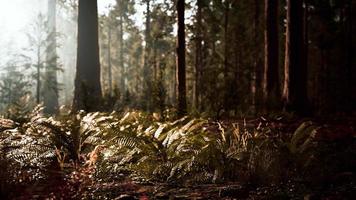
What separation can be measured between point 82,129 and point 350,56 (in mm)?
25501

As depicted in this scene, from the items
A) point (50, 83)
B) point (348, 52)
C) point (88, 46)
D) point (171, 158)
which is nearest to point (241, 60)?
point (348, 52)

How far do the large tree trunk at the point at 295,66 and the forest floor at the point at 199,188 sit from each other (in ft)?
18.6

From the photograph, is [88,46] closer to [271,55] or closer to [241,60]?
[271,55]

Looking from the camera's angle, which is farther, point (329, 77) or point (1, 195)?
point (329, 77)

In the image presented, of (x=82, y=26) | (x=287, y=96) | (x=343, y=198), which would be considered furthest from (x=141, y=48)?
(x=343, y=198)

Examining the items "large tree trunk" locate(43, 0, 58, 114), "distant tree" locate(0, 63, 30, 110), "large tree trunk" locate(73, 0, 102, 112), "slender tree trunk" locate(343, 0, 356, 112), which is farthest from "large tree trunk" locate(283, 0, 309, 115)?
"distant tree" locate(0, 63, 30, 110)

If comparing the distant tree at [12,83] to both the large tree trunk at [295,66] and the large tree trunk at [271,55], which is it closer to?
the large tree trunk at [271,55]

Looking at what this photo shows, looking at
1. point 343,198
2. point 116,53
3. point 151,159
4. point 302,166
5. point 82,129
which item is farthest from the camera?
point 116,53

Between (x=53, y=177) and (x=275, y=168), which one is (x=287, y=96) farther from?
(x=53, y=177)

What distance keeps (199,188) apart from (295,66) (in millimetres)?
7334

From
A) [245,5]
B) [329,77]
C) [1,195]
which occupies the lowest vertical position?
[1,195]

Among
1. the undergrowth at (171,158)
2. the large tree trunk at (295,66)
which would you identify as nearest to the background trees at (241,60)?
the large tree trunk at (295,66)

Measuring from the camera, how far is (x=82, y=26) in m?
15.6

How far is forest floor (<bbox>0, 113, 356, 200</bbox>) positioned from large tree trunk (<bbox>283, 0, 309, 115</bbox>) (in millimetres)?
5661
